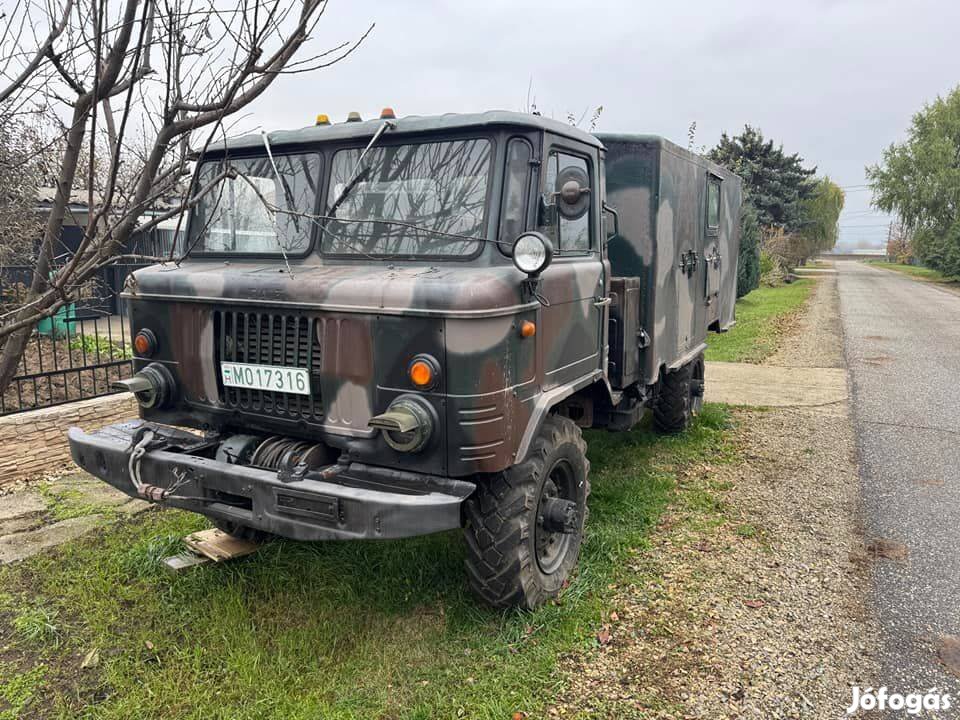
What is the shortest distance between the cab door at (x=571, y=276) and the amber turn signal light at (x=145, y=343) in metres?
2.10

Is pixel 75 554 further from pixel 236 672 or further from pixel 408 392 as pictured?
pixel 408 392

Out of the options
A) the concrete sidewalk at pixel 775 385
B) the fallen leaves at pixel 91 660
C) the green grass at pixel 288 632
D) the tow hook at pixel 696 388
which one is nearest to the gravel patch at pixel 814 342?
the concrete sidewalk at pixel 775 385

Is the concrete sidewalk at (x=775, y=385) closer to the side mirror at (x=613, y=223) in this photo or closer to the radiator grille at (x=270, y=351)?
the side mirror at (x=613, y=223)

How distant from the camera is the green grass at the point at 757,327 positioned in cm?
1240

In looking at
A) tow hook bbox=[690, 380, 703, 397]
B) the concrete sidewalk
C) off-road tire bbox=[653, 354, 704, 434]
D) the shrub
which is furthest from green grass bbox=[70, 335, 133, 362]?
the shrub

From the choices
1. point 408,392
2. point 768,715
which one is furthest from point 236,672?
point 768,715

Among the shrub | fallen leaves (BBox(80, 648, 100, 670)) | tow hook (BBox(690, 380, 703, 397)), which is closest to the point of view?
fallen leaves (BBox(80, 648, 100, 670))

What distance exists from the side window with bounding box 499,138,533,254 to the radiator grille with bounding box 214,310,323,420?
1.03 m

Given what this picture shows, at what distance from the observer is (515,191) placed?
350 centimetres

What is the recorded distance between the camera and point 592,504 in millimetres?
5172

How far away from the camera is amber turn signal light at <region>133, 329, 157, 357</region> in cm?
386

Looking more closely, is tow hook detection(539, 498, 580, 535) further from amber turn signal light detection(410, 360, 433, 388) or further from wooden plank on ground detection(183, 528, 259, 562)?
wooden plank on ground detection(183, 528, 259, 562)

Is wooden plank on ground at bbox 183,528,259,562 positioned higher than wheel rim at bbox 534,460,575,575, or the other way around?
wheel rim at bbox 534,460,575,575

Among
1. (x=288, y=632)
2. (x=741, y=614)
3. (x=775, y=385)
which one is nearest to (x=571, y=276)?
(x=741, y=614)
